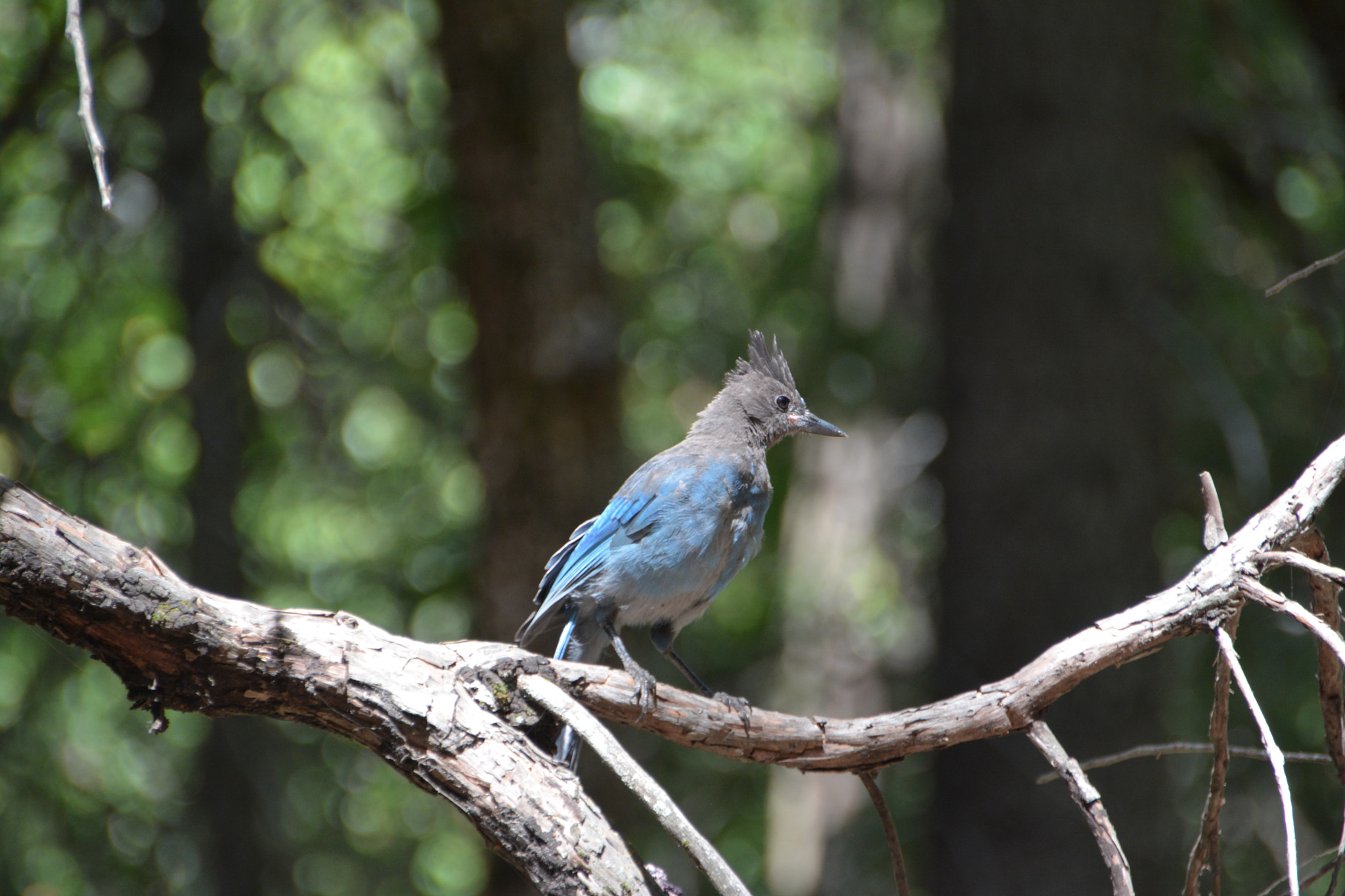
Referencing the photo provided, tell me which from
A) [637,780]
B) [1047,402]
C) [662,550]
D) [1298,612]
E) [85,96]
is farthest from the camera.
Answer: [1047,402]

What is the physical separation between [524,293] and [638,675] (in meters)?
2.89

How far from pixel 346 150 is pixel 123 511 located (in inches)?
202

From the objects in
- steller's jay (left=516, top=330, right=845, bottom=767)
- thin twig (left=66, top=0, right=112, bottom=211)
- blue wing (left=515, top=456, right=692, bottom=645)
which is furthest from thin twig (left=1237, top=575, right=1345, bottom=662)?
thin twig (left=66, top=0, right=112, bottom=211)

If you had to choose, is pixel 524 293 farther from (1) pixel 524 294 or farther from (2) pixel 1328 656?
Result: (2) pixel 1328 656

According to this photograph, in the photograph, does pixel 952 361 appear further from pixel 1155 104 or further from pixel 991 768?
pixel 991 768

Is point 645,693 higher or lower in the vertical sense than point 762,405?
lower

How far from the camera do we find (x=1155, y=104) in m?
Result: 5.96

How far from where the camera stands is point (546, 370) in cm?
534

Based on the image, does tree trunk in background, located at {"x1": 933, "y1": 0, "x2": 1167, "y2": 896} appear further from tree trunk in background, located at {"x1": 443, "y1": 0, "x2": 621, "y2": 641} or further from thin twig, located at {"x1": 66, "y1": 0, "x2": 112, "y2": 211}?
thin twig, located at {"x1": 66, "y1": 0, "x2": 112, "y2": 211}

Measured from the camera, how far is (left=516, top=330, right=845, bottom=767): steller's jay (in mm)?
3318

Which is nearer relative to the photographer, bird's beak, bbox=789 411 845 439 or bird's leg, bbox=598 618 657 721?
bird's leg, bbox=598 618 657 721

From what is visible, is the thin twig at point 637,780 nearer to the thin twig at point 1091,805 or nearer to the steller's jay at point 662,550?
the thin twig at point 1091,805

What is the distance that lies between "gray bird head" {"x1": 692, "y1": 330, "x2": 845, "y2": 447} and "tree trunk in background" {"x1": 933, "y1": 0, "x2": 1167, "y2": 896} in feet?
7.90

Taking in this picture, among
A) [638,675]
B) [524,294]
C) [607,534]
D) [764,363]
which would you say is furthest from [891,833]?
[524,294]
